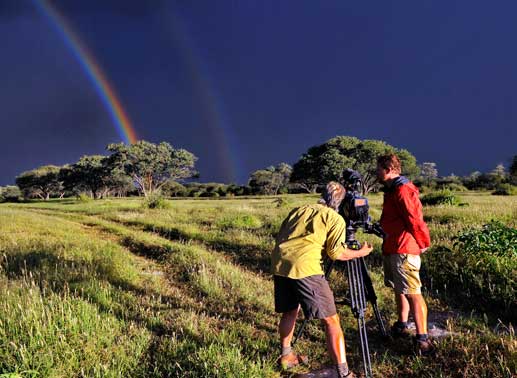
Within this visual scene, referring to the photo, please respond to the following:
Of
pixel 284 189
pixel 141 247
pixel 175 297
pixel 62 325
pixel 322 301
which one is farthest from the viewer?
pixel 284 189

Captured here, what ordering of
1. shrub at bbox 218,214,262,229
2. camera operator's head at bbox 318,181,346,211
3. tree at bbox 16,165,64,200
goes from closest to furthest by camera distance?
camera operator's head at bbox 318,181,346,211
shrub at bbox 218,214,262,229
tree at bbox 16,165,64,200

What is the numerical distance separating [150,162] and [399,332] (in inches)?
2018

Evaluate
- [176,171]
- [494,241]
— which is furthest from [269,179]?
[494,241]

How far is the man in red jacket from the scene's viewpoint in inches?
154

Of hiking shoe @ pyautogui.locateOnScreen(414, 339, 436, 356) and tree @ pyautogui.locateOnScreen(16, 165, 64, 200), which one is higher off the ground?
tree @ pyautogui.locateOnScreen(16, 165, 64, 200)

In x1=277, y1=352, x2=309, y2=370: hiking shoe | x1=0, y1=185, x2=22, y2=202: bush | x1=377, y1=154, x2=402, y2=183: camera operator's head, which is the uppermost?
x1=0, y1=185, x2=22, y2=202: bush

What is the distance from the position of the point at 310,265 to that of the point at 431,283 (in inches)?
146

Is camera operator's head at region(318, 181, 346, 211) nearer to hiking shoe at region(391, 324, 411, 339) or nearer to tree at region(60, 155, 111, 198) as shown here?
hiking shoe at region(391, 324, 411, 339)

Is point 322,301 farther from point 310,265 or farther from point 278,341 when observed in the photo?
point 278,341

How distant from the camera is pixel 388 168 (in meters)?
4.22

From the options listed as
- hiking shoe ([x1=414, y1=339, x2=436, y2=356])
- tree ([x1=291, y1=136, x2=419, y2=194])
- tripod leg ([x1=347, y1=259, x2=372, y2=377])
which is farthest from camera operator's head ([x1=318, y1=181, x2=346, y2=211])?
tree ([x1=291, y1=136, x2=419, y2=194])

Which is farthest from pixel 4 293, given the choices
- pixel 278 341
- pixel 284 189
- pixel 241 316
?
pixel 284 189

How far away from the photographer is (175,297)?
5605mm

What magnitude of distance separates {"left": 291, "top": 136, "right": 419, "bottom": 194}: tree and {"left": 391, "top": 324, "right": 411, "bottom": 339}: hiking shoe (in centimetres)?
4116
